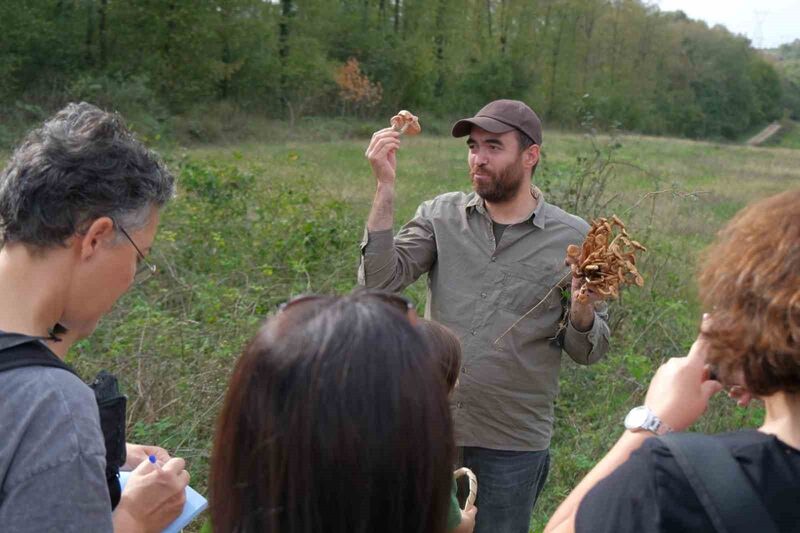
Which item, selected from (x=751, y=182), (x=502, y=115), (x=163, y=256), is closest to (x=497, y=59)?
(x=751, y=182)

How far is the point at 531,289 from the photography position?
10.9 feet

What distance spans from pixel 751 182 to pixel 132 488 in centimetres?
2227

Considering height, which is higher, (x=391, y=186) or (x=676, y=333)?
(x=391, y=186)

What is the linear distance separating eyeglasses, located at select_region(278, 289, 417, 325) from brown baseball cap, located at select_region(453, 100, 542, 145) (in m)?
2.13

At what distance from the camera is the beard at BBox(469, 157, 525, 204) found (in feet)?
11.1

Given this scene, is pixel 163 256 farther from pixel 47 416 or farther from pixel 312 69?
pixel 312 69

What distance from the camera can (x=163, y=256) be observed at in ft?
24.4

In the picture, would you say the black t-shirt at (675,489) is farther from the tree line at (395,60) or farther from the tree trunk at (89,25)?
the tree trunk at (89,25)

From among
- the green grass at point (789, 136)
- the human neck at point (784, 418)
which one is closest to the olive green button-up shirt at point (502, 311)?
the human neck at point (784, 418)

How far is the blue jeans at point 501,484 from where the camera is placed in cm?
331

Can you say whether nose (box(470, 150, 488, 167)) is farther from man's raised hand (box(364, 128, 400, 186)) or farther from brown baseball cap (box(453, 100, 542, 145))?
man's raised hand (box(364, 128, 400, 186))

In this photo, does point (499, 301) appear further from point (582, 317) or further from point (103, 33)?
point (103, 33)

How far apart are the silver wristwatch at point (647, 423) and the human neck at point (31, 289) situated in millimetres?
1178

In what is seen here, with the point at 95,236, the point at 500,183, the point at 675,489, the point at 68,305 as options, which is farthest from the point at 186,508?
the point at 500,183
